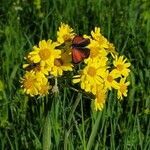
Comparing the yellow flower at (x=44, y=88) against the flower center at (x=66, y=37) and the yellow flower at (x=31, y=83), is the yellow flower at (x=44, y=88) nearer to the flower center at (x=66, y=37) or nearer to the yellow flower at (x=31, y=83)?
the yellow flower at (x=31, y=83)

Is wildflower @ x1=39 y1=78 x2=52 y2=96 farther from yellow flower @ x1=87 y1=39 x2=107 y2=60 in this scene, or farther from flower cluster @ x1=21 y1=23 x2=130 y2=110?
yellow flower @ x1=87 y1=39 x2=107 y2=60

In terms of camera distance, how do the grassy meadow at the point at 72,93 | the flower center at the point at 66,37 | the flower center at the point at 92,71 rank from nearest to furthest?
the flower center at the point at 92,71 → the flower center at the point at 66,37 → the grassy meadow at the point at 72,93

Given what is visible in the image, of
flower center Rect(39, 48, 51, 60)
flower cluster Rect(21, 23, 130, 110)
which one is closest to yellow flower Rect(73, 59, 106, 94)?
flower cluster Rect(21, 23, 130, 110)

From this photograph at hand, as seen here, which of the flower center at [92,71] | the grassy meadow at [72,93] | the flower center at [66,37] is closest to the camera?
the flower center at [92,71]

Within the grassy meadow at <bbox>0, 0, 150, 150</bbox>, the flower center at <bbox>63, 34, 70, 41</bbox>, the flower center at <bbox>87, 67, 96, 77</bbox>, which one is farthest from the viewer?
the grassy meadow at <bbox>0, 0, 150, 150</bbox>

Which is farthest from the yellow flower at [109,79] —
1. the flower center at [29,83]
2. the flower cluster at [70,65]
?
the flower center at [29,83]

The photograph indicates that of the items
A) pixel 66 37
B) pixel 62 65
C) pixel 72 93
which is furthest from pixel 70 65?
pixel 72 93
